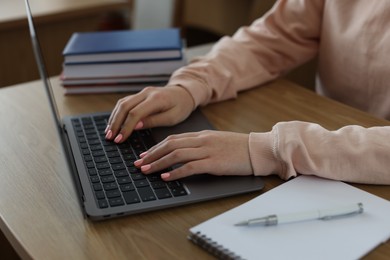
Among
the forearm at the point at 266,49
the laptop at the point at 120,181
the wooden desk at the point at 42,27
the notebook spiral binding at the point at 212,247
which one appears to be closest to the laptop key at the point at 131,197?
the laptop at the point at 120,181

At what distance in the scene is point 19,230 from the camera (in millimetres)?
693

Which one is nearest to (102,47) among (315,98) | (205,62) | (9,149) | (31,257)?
(205,62)

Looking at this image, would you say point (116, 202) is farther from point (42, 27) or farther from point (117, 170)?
point (42, 27)

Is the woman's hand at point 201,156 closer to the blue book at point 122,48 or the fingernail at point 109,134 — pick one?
the fingernail at point 109,134

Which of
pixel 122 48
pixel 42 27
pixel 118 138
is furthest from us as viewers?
pixel 42 27

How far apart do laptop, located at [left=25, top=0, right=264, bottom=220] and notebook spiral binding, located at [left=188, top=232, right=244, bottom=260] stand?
8 centimetres

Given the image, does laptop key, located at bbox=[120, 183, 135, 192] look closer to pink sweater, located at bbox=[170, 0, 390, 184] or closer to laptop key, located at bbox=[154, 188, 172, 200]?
laptop key, located at bbox=[154, 188, 172, 200]

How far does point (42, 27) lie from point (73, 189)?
4.59 ft

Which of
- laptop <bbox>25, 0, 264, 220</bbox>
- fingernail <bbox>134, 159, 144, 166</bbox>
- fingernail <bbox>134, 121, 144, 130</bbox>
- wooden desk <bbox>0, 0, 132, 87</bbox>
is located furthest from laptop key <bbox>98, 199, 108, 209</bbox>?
wooden desk <bbox>0, 0, 132, 87</bbox>

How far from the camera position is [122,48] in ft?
3.76

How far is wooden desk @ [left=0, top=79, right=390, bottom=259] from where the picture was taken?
66 cm

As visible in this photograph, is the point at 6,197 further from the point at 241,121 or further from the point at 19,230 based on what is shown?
the point at 241,121

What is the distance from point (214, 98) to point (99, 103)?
0.24 meters

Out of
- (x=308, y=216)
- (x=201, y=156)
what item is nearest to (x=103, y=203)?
(x=201, y=156)
